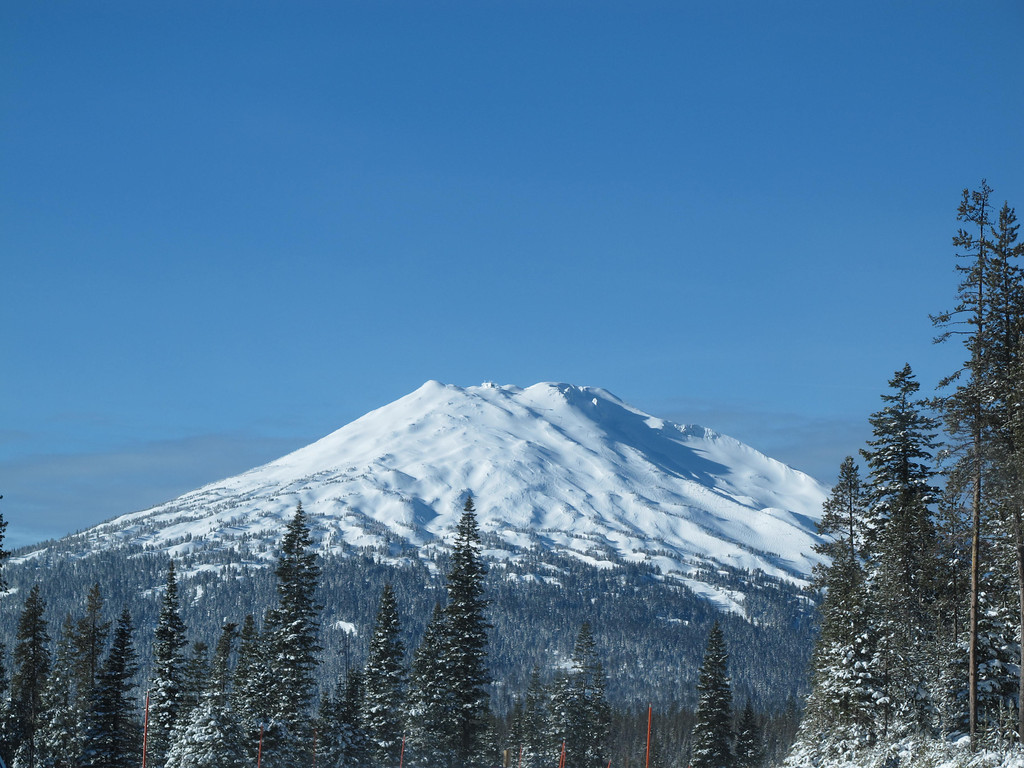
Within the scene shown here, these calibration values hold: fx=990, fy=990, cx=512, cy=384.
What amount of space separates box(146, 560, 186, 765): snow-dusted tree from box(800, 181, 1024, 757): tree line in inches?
1249

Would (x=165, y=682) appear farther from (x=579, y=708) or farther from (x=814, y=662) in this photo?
(x=814, y=662)

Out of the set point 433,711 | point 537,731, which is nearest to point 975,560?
point 433,711

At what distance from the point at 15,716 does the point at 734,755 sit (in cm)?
4359

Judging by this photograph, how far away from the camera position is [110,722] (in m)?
47.3

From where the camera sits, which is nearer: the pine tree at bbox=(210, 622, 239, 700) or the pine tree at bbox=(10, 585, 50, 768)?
the pine tree at bbox=(210, 622, 239, 700)

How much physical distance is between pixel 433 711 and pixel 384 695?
24.4 feet

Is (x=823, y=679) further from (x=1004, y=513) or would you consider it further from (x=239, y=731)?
(x=239, y=731)

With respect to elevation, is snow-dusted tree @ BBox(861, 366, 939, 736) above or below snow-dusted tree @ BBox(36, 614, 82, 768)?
above

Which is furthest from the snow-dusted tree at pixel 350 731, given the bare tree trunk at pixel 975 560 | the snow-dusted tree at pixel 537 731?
the bare tree trunk at pixel 975 560

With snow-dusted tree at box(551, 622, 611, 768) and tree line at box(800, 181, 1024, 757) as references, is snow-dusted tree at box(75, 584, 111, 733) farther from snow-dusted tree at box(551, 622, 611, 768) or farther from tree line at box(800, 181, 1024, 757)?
tree line at box(800, 181, 1024, 757)

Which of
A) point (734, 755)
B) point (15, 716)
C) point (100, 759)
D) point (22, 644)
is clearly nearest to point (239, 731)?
point (100, 759)

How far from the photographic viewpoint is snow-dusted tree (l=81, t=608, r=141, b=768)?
4647 centimetres

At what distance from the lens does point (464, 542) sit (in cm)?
4803

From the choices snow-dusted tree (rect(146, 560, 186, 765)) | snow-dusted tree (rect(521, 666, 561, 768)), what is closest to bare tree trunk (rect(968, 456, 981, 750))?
snow-dusted tree (rect(146, 560, 186, 765))
